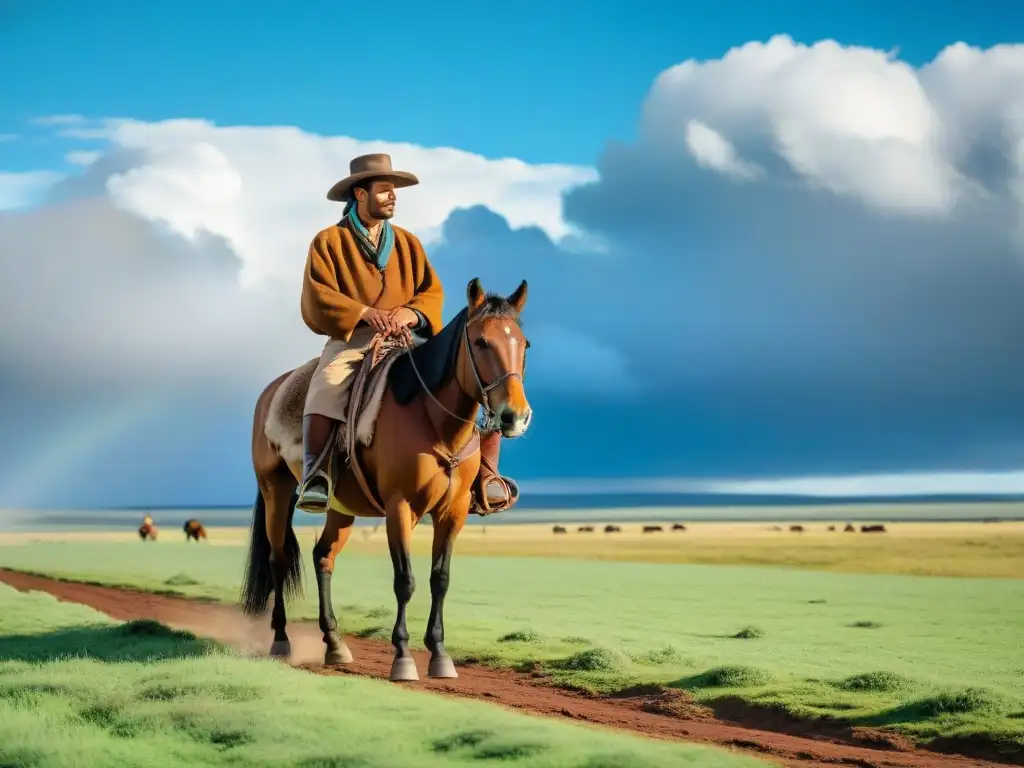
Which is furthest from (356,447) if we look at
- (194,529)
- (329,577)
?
(194,529)

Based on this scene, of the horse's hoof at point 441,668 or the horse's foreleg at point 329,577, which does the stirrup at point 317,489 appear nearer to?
the horse's foreleg at point 329,577

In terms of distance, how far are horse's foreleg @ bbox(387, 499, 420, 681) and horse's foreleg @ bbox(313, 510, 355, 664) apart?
1351 mm

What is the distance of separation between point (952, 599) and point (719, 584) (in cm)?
527

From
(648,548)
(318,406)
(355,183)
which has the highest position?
(355,183)

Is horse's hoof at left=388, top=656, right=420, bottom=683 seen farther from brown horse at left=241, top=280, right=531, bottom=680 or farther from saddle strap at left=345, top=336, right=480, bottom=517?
saddle strap at left=345, top=336, right=480, bottom=517

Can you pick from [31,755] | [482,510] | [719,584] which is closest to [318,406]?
[482,510]

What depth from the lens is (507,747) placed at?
21.5ft

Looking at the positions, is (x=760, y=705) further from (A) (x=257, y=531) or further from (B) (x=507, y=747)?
(A) (x=257, y=531)

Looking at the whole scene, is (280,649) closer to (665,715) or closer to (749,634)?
(665,715)

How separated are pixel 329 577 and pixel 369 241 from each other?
327cm

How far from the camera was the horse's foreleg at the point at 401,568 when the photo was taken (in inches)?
385

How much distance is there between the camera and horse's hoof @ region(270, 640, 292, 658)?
11773 millimetres

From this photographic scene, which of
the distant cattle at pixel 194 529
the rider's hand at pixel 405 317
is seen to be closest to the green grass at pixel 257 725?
the rider's hand at pixel 405 317

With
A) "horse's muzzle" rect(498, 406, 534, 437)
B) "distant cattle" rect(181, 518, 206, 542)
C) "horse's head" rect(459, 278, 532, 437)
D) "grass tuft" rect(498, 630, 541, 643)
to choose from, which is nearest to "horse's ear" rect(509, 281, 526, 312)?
"horse's head" rect(459, 278, 532, 437)
